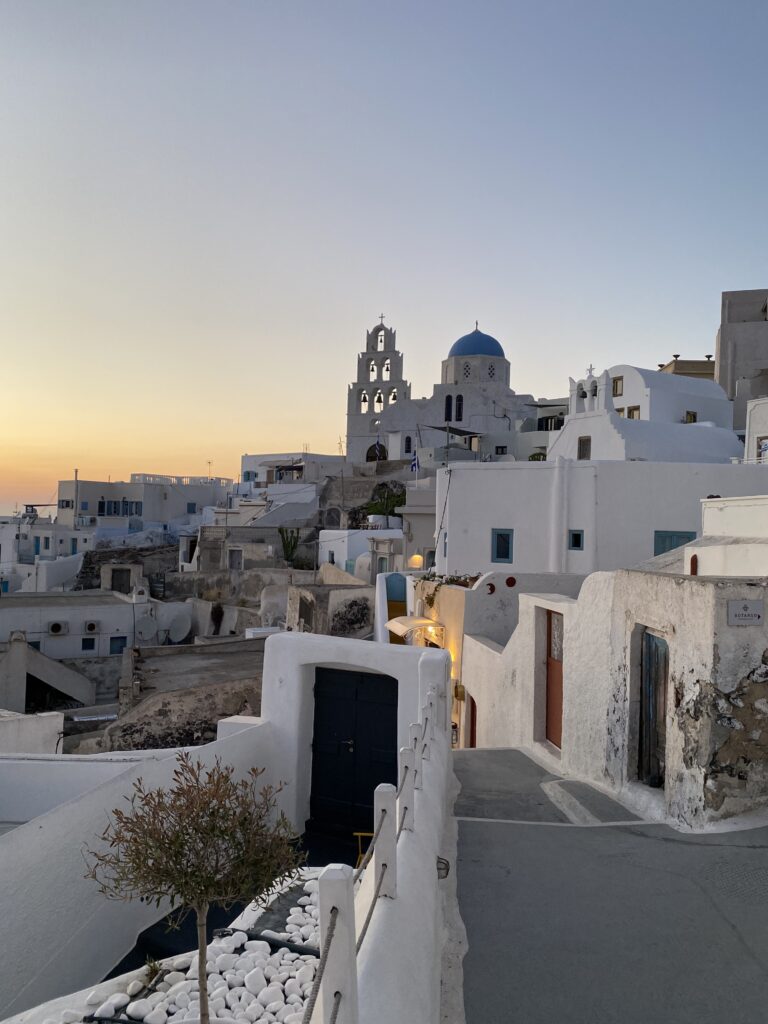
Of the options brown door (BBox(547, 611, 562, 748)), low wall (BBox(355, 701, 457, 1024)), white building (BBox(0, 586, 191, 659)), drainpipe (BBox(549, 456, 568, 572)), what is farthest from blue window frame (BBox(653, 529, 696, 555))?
white building (BBox(0, 586, 191, 659))

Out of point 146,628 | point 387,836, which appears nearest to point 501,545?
point 146,628

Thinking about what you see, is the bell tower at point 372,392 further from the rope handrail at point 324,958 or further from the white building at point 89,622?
the rope handrail at point 324,958

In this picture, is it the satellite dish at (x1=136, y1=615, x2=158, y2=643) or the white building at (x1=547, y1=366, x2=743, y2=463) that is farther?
the satellite dish at (x1=136, y1=615, x2=158, y2=643)

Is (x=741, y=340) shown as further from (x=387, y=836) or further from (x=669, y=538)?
(x=387, y=836)

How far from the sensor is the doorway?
681cm

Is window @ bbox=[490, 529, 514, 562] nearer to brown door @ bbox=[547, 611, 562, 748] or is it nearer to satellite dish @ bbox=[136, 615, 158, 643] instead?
brown door @ bbox=[547, 611, 562, 748]

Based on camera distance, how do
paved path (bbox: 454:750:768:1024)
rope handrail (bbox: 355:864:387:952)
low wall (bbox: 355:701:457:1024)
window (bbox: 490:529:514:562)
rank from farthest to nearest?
window (bbox: 490:529:514:562), paved path (bbox: 454:750:768:1024), rope handrail (bbox: 355:864:387:952), low wall (bbox: 355:701:457:1024)

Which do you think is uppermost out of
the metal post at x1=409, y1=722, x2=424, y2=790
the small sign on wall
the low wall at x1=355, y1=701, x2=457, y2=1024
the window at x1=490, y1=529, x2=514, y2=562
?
the window at x1=490, y1=529, x2=514, y2=562

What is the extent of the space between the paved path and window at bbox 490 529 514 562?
1432cm

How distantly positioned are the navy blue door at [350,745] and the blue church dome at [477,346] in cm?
5227

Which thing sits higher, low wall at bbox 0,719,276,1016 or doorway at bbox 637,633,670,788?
doorway at bbox 637,633,670,788

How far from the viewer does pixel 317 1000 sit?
8.84ft

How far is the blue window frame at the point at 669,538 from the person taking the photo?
759 inches

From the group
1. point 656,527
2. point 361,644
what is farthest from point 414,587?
point 361,644
